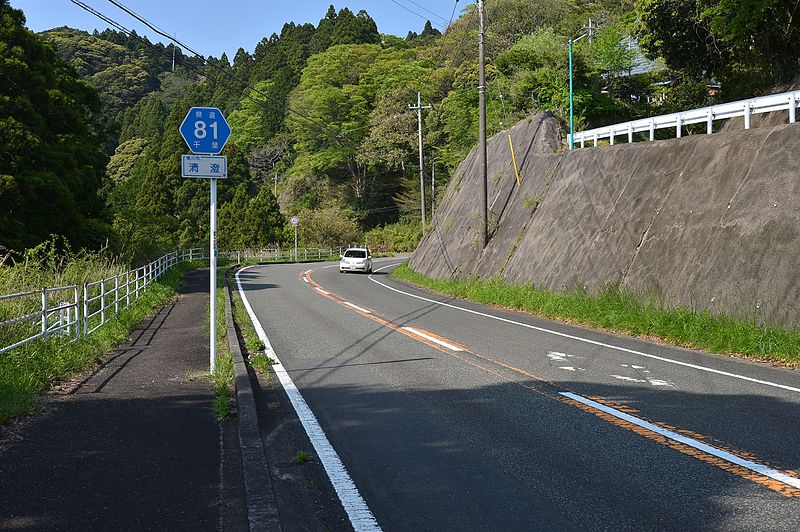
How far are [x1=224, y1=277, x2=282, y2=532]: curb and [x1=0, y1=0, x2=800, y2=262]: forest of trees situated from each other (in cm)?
1257

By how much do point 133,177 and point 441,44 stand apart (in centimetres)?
3662

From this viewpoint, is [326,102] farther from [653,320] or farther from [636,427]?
[636,427]

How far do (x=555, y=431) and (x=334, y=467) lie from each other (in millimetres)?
2141

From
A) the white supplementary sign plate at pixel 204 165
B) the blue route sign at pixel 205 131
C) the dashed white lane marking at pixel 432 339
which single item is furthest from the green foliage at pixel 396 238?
the white supplementary sign plate at pixel 204 165

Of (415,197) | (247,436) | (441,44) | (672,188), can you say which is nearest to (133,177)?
(415,197)

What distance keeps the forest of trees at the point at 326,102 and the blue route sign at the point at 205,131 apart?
363 inches

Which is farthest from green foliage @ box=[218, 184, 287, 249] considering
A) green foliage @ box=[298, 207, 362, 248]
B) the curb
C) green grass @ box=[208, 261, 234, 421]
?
the curb

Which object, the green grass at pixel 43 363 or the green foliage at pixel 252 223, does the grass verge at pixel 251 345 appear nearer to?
the green grass at pixel 43 363

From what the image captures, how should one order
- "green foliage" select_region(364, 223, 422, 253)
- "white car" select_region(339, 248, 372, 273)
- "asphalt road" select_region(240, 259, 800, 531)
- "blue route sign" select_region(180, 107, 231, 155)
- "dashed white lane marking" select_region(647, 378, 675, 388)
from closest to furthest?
"asphalt road" select_region(240, 259, 800, 531), "dashed white lane marking" select_region(647, 378, 675, 388), "blue route sign" select_region(180, 107, 231, 155), "white car" select_region(339, 248, 372, 273), "green foliage" select_region(364, 223, 422, 253)

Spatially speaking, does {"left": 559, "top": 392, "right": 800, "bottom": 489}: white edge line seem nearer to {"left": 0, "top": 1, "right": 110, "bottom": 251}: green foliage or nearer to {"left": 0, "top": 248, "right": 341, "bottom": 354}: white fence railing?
{"left": 0, "top": 248, "right": 341, "bottom": 354}: white fence railing

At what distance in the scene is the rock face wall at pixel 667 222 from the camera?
1228cm

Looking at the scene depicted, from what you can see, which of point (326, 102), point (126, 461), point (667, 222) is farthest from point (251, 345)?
point (326, 102)

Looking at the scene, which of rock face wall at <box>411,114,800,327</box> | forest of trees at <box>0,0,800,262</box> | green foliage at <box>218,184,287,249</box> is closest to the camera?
rock face wall at <box>411,114,800,327</box>

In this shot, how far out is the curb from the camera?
4.53 m
